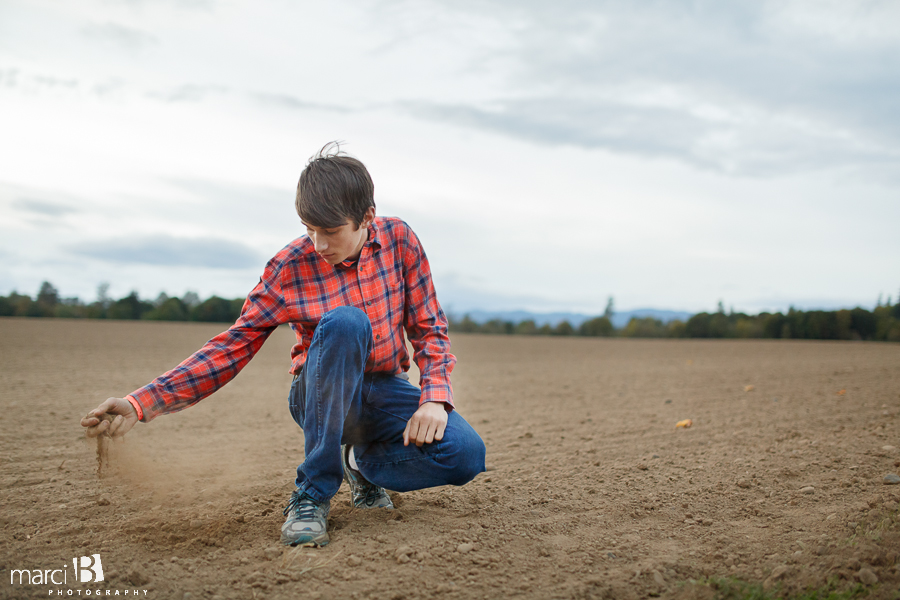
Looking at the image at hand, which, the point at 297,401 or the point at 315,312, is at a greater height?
the point at 315,312

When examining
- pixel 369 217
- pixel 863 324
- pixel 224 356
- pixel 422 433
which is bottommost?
pixel 422 433

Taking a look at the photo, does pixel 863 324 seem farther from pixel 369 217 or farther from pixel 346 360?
pixel 346 360

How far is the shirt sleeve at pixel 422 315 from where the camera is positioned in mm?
2715

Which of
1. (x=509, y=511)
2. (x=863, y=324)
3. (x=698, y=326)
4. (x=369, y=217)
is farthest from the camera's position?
(x=698, y=326)

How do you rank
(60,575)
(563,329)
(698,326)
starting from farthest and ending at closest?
(563,329) < (698,326) < (60,575)

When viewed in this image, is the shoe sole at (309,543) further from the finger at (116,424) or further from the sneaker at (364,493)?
the finger at (116,424)

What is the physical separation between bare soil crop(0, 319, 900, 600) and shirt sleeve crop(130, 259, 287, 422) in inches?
14.4

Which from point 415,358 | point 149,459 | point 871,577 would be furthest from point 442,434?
point 149,459

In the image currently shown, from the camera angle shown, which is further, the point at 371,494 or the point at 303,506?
the point at 371,494

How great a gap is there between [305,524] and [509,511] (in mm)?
991

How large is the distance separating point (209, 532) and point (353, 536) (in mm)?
641

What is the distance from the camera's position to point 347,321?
7.72ft

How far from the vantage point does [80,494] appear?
3.16m

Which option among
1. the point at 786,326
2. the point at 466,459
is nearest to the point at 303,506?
the point at 466,459
